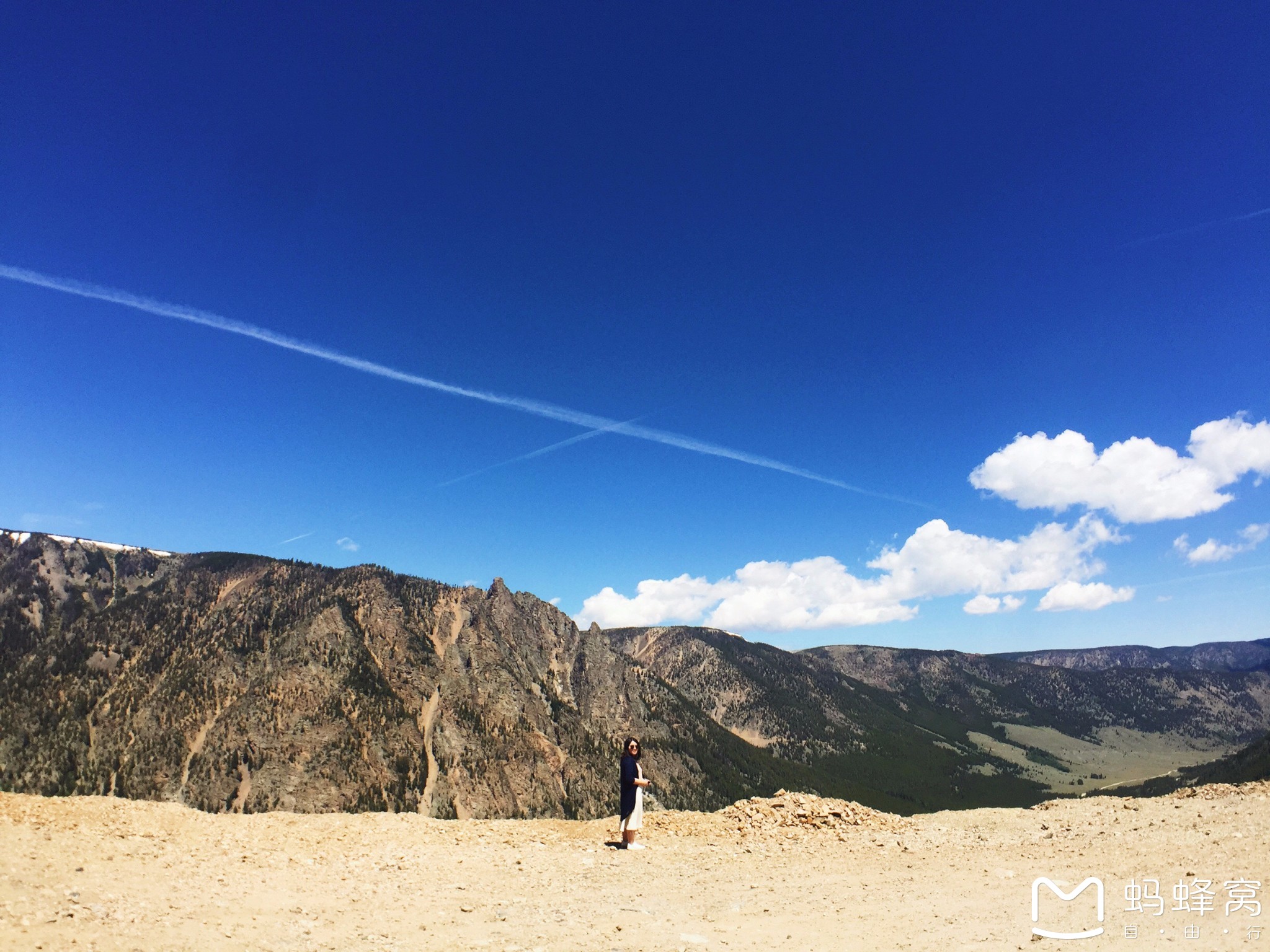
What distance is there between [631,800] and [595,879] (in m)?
3.08

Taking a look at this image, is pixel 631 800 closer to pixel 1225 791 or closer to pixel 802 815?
pixel 802 815

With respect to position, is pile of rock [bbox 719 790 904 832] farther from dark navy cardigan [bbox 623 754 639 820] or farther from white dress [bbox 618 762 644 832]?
dark navy cardigan [bbox 623 754 639 820]

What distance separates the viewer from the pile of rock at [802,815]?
20.0 metres

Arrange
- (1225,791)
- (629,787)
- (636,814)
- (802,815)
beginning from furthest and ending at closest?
(1225,791) < (802,815) < (636,814) < (629,787)

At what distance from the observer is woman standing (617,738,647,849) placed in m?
17.7

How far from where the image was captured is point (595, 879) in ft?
48.8

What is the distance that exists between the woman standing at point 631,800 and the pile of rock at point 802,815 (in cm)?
334

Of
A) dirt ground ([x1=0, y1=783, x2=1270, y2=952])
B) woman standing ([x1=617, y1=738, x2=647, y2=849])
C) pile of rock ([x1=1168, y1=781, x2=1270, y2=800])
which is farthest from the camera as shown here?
pile of rock ([x1=1168, y1=781, x2=1270, y2=800])

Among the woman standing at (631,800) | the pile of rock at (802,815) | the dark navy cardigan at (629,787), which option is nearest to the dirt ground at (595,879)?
the pile of rock at (802,815)

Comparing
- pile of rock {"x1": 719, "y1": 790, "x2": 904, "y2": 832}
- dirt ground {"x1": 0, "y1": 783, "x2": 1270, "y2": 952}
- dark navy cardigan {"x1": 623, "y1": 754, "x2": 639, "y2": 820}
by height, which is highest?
dark navy cardigan {"x1": 623, "y1": 754, "x2": 639, "y2": 820}

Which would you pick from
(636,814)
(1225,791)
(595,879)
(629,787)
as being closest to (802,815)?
(636,814)

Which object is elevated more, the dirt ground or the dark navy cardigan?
the dark navy cardigan

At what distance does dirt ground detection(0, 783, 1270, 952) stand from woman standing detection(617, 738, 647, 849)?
618mm

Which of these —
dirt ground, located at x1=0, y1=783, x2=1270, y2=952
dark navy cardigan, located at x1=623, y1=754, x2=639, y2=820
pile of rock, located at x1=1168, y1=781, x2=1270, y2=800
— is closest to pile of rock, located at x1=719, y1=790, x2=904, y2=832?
dirt ground, located at x1=0, y1=783, x2=1270, y2=952
